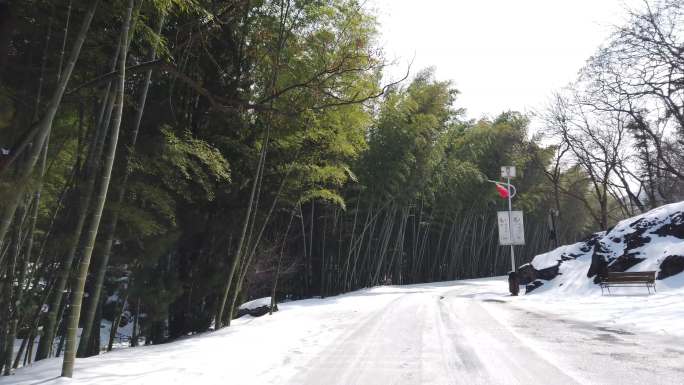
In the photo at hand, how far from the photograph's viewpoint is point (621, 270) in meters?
8.71

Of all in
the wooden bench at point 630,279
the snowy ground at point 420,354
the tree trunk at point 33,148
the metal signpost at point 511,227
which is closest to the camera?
the tree trunk at point 33,148

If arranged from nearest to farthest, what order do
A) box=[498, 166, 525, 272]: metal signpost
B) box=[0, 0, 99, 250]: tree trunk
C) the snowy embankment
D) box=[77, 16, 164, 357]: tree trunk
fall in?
box=[0, 0, 99, 250]: tree trunk
box=[77, 16, 164, 357]: tree trunk
the snowy embankment
box=[498, 166, 525, 272]: metal signpost

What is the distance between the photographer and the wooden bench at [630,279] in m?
7.27

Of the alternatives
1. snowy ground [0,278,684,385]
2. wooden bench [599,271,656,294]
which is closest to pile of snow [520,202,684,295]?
wooden bench [599,271,656,294]

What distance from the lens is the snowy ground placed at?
2.87 metres

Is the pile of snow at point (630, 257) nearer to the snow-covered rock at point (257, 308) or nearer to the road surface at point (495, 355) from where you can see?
the road surface at point (495, 355)

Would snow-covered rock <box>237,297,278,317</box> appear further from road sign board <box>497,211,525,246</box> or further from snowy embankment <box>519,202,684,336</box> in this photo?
road sign board <box>497,211,525,246</box>

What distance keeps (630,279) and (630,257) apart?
174cm

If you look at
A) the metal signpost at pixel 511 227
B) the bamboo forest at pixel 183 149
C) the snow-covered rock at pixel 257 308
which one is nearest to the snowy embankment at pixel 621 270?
the metal signpost at pixel 511 227

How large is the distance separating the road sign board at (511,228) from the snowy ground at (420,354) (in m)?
7.06

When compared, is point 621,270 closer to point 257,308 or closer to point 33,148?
point 257,308

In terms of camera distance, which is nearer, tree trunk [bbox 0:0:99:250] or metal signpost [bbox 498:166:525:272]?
tree trunk [bbox 0:0:99:250]

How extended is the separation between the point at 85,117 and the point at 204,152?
1.27 metres

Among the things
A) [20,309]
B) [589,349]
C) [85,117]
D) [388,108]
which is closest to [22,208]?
[20,309]
